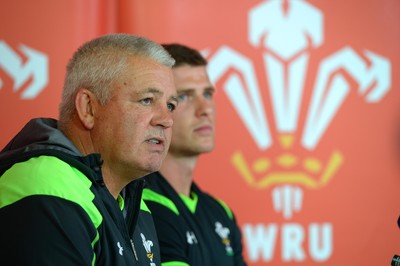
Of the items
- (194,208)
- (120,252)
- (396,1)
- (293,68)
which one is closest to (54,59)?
(194,208)

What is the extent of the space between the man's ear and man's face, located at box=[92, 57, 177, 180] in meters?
0.01

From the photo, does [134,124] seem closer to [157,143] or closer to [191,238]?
[157,143]

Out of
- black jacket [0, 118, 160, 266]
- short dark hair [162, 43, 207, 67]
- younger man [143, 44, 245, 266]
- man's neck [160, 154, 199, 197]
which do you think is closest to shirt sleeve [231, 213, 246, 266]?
younger man [143, 44, 245, 266]

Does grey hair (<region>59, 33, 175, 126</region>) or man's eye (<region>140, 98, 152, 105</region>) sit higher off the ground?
grey hair (<region>59, 33, 175, 126</region>)

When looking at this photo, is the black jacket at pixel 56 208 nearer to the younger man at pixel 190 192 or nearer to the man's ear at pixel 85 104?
the man's ear at pixel 85 104

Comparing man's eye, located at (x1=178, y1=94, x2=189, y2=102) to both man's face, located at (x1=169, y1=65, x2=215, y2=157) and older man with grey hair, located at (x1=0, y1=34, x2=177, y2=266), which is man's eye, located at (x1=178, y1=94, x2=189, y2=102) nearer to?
man's face, located at (x1=169, y1=65, x2=215, y2=157)

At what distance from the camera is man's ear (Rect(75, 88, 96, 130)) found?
1.31m

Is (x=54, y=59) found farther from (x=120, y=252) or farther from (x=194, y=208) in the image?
(x=120, y=252)

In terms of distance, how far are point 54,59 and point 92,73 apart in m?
0.80

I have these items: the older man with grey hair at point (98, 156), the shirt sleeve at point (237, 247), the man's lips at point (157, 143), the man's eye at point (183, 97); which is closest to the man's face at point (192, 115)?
the man's eye at point (183, 97)

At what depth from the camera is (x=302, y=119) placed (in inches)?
92.8

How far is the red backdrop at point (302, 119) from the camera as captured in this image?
2320 millimetres

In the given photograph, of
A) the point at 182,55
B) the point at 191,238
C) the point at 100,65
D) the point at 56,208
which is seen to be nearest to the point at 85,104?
the point at 100,65

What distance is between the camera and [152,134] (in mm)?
1330
